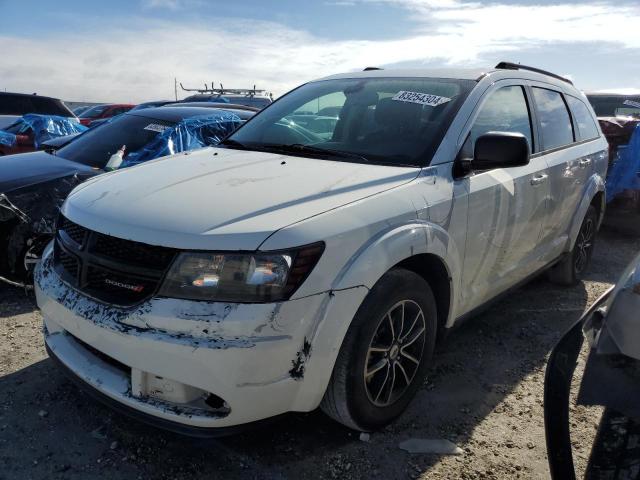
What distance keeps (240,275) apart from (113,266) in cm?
55

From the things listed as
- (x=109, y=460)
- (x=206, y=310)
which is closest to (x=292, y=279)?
(x=206, y=310)

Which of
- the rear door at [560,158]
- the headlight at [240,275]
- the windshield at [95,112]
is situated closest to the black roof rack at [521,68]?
the rear door at [560,158]

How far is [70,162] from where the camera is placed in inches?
171

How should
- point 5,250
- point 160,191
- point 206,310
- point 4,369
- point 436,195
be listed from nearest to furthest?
point 206,310 → point 160,191 → point 436,195 → point 4,369 → point 5,250

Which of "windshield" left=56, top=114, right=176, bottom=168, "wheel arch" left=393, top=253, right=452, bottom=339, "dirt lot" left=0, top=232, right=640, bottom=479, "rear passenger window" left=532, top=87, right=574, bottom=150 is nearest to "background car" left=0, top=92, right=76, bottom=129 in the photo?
"windshield" left=56, top=114, right=176, bottom=168

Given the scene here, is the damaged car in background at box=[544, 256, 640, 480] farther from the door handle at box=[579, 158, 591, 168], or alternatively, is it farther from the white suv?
the door handle at box=[579, 158, 591, 168]

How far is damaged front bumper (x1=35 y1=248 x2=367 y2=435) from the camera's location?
1875 mm

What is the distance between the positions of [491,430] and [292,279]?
143cm

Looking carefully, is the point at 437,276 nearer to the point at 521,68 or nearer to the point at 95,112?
the point at 521,68

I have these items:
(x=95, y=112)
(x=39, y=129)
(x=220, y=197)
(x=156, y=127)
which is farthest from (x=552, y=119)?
(x=95, y=112)

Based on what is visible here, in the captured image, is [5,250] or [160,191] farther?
[5,250]

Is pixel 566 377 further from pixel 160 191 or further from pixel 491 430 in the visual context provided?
pixel 160 191

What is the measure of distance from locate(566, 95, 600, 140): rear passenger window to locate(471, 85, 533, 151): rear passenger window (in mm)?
997

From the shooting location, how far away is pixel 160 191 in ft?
7.71
